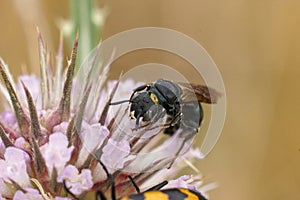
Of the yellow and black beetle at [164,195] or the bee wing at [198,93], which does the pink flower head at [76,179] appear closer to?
the yellow and black beetle at [164,195]

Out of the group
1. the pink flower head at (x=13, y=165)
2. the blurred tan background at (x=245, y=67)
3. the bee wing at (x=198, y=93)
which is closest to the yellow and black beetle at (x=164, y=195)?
the pink flower head at (x=13, y=165)

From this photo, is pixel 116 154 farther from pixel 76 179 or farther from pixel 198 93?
pixel 198 93

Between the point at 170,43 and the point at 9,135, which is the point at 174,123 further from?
the point at 170,43

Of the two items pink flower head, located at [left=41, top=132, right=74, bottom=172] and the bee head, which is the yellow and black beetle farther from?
the bee head

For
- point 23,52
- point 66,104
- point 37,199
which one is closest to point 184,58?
point 23,52

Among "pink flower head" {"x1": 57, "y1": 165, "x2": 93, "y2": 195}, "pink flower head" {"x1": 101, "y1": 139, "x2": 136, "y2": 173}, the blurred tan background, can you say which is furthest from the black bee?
the blurred tan background

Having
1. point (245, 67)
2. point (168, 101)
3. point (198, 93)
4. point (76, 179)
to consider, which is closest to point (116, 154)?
point (76, 179)

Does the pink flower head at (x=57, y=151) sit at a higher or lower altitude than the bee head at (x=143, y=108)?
lower
